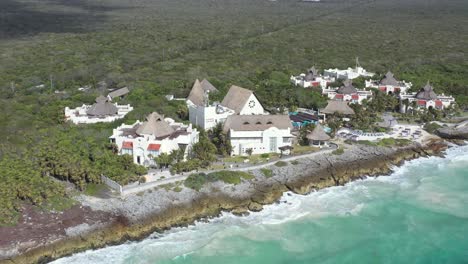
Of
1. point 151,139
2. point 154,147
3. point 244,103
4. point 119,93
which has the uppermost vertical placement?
point 244,103

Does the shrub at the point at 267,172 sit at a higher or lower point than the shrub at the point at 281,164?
lower

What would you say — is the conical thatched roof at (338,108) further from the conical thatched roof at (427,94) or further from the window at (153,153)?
the window at (153,153)

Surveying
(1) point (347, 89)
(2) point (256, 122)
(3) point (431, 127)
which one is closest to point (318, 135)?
(2) point (256, 122)

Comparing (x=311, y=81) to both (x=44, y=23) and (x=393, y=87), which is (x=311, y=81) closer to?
(x=393, y=87)

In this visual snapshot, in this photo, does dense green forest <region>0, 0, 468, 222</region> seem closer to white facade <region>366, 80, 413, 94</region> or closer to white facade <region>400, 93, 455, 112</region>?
white facade <region>400, 93, 455, 112</region>

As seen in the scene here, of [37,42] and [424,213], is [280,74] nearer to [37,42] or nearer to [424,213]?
[424,213]

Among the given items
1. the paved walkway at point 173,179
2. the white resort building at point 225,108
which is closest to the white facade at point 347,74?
the white resort building at point 225,108

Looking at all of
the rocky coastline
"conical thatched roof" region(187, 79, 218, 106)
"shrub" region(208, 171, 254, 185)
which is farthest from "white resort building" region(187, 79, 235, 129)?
"shrub" region(208, 171, 254, 185)
